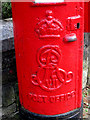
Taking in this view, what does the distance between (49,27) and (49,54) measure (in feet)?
0.74

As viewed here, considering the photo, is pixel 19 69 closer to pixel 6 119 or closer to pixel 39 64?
pixel 39 64

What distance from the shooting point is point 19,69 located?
165cm

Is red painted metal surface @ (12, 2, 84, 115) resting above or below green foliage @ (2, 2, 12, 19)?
below

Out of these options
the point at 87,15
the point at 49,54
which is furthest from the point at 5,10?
the point at 49,54

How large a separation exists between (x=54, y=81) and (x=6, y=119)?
106 cm

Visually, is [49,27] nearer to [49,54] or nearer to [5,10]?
[49,54]

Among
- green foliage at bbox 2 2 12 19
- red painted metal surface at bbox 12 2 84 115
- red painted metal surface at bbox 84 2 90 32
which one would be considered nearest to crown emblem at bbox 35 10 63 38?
red painted metal surface at bbox 12 2 84 115

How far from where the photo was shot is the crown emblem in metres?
1.36

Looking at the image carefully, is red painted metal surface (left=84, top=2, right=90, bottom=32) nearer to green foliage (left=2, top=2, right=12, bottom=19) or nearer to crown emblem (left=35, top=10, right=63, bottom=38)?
crown emblem (left=35, top=10, right=63, bottom=38)

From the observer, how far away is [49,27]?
1.37 metres

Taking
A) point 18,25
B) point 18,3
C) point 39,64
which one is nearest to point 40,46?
point 39,64

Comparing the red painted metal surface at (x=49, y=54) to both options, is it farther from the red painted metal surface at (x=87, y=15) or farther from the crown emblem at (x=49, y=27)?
the red painted metal surface at (x=87, y=15)

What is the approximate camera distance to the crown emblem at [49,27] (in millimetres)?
1361

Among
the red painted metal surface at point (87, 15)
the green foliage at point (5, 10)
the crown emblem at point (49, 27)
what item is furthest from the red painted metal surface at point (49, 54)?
the green foliage at point (5, 10)
